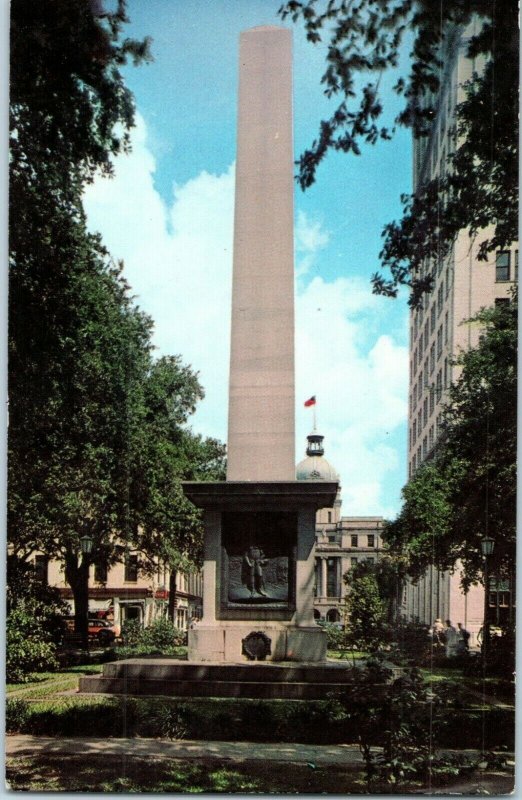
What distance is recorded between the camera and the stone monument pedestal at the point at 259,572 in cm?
1079

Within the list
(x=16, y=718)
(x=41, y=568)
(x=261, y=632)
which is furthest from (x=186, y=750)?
(x=41, y=568)

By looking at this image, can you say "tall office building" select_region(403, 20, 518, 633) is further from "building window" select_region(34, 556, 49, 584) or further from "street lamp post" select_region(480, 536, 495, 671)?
"building window" select_region(34, 556, 49, 584)

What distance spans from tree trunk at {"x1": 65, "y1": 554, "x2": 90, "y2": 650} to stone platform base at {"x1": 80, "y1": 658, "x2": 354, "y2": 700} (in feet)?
5.76

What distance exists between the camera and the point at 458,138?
949 centimetres

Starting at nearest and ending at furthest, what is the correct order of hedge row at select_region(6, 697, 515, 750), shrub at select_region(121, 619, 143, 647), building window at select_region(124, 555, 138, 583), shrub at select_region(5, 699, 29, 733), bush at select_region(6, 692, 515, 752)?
bush at select_region(6, 692, 515, 752) → hedge row at select_region(6, 697, 515, 750) → shrub at select_region(5, 699, 29, 733) → shrub at select_region(121, 619, 143, 647) → building window at select_region(124, 555, 138, 583)

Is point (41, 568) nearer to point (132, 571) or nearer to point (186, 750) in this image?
point (186, 750)

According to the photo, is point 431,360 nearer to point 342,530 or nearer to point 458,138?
point 458,138

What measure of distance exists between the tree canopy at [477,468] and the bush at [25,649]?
5.83 metres

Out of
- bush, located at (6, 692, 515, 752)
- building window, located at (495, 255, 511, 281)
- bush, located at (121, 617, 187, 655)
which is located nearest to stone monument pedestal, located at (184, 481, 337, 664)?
bush, located at (6, 692, 515, 752)

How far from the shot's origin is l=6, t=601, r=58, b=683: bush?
35.9ft

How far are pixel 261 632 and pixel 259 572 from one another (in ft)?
2.51

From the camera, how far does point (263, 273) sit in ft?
41.2

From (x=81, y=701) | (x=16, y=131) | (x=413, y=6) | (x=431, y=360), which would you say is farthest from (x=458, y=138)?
(x=431, y=360)

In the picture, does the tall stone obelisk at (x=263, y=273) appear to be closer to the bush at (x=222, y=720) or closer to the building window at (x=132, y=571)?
the bush at (x=222, y=720)
